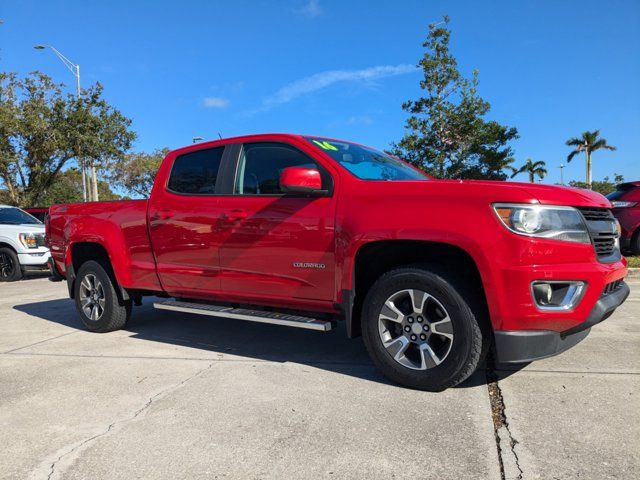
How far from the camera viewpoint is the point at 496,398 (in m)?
3.34

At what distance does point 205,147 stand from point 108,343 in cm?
222

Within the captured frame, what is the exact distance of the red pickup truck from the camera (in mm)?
3104

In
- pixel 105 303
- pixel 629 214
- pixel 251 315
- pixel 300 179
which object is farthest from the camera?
pixel 629 214

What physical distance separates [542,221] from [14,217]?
1254cm

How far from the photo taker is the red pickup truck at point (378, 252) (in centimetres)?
310

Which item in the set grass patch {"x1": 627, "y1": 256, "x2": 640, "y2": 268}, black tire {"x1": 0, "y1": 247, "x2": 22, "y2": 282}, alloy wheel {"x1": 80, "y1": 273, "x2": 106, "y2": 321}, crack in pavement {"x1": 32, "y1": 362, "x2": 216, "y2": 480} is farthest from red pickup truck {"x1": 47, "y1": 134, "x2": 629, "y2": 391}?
black tire {"x1": 0, "y1": 247, "x2": 22, "y2": 282}

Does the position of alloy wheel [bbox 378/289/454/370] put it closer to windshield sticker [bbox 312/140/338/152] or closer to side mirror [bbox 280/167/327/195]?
side mirror [bbox 280/167/327/195]

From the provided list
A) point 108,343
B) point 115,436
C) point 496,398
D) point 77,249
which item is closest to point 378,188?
point 496,398

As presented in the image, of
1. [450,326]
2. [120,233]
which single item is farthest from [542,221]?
[120,233]

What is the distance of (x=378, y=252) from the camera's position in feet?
12.1

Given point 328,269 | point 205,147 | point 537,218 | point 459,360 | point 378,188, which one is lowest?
point 459,360

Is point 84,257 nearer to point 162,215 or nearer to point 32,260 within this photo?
point 162,215

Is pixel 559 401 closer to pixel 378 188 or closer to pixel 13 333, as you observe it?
pixel 378 188

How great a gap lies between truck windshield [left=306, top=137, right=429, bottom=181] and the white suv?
9.16 m
